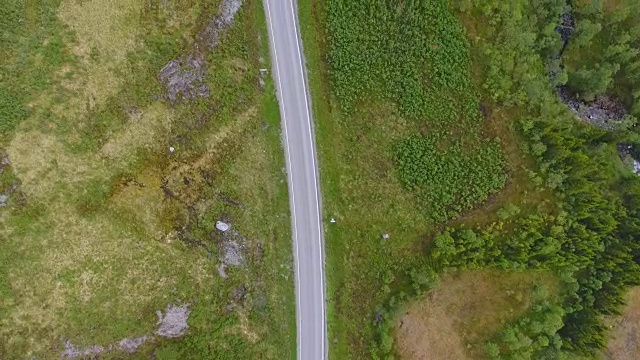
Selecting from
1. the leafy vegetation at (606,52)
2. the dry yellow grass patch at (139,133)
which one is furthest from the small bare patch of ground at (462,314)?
the dry yellow grass patch at (139,133)

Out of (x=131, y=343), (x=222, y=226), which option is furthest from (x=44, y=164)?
(x=131, y=343)

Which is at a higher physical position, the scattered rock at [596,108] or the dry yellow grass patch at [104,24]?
the dry yellow grass patch at [104,24]

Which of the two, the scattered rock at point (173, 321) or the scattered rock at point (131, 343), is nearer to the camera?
the scattered rock at point (131, 343)

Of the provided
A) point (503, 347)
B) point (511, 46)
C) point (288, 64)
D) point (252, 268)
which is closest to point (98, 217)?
point (252, 268)

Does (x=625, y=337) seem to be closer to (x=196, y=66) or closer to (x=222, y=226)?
(x=222, y=226)

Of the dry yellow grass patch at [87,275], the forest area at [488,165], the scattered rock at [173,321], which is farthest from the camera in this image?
the forest area at [488,165]

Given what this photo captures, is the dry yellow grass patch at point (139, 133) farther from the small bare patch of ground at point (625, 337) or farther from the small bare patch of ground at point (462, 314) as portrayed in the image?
the small bare patch of ground at point (625, 337)

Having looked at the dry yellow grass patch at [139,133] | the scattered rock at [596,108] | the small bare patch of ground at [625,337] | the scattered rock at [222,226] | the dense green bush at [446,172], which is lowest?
the small bare patch of ground at [625,337]
